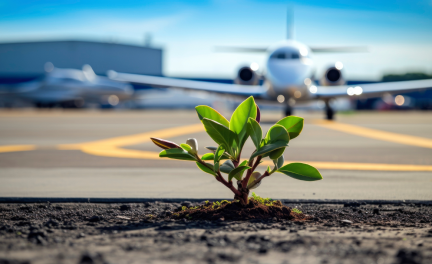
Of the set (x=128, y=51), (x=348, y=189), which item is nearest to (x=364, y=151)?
(x=348, y=189)

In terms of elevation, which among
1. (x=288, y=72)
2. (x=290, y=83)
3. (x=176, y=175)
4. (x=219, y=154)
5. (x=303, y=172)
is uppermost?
(x=288, y=72)

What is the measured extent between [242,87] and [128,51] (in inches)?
2027

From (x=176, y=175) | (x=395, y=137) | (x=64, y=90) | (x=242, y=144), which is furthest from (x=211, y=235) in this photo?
(x=64, y=90)

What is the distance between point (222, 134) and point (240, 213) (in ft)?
1.95

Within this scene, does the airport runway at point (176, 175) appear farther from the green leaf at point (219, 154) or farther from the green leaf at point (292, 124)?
the green leaf at point (292, 124)

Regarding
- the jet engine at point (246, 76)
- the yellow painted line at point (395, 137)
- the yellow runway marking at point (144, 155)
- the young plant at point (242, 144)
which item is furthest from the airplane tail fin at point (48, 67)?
the young plant at point (242, 144)

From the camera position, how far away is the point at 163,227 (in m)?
2.82

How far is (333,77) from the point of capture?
25.4m

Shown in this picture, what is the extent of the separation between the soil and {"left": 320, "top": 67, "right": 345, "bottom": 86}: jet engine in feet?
74.1

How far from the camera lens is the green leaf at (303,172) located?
309 cm

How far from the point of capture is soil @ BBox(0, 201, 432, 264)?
2137 millimetres

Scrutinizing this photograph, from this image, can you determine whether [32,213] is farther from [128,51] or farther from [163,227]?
[128,51]

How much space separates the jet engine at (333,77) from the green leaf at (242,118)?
23335mm

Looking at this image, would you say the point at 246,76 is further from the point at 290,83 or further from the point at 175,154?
the point at 175,154
